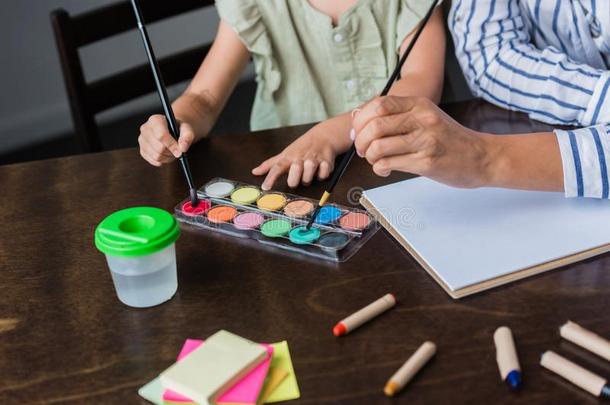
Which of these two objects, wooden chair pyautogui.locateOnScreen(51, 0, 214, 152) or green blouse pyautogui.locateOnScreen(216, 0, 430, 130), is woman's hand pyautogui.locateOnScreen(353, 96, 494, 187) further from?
wooden chair pyautogui.locateOnScreen(51, 0, 214, 152)

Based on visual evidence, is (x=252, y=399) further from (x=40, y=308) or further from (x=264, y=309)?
(x=40, y=308)

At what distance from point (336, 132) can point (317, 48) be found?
298 millimetres

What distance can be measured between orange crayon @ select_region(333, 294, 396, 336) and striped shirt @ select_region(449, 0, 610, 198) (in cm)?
42

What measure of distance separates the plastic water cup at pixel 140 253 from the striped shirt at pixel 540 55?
555 millimetres

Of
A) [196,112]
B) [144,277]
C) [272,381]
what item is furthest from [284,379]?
[196,112]

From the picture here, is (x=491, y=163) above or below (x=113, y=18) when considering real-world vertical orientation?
below

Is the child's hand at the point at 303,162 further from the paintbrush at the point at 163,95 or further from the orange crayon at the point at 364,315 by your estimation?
the orange crayon at the point at 364,315

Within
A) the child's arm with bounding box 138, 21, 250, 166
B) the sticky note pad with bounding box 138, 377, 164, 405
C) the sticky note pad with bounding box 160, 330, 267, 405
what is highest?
the child's arm with bounding box 138, 21, 250, 166

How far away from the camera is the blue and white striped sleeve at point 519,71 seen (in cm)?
90

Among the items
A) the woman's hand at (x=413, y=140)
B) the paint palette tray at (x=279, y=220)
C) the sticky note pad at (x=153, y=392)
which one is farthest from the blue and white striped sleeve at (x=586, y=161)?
the sticky note pad at (x=153, y=392)

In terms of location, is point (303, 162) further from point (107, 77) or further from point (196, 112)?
point (107, 77)

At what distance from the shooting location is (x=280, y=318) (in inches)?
24.4

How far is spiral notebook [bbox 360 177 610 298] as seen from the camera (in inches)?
25.8

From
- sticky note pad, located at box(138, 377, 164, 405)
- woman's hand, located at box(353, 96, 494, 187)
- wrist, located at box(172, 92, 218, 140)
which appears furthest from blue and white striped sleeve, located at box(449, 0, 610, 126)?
sticky note pad, located at box(138, 377, 164, 405)
